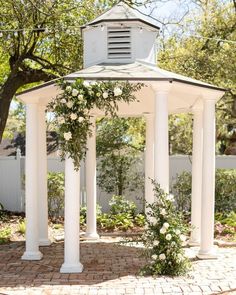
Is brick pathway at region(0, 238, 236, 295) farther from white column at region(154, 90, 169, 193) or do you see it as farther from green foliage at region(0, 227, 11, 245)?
white column at region(154, 90, 169, 193)

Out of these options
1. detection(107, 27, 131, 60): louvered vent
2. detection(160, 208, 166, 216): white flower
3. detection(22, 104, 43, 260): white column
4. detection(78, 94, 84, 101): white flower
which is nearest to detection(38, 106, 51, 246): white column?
detection(22, 104, 43, 260): white column

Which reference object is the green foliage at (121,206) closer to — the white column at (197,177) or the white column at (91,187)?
the white column at (91,187)

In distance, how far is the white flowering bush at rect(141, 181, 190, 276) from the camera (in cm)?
723

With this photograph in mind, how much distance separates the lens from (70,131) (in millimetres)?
7367

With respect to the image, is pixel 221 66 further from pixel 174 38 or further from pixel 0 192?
pixel 0 192

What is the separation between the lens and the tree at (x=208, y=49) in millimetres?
13039

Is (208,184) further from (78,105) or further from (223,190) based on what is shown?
(223,190)

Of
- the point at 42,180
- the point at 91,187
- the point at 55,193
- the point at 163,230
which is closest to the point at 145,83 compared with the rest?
the point at 163,230

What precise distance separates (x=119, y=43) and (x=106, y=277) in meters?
4.11

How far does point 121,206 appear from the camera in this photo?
1299cm

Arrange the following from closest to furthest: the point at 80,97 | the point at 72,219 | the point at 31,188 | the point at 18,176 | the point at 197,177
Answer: the point at 80,97 < the point at 72,219 < the point at 31,188 < the point at 197,177 < the point at 18,176

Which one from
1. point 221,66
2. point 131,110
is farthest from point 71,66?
point 221,66

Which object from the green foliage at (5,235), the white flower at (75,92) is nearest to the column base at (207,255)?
the white flower at (75,92)

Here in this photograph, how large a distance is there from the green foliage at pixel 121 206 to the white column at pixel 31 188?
174 inches
